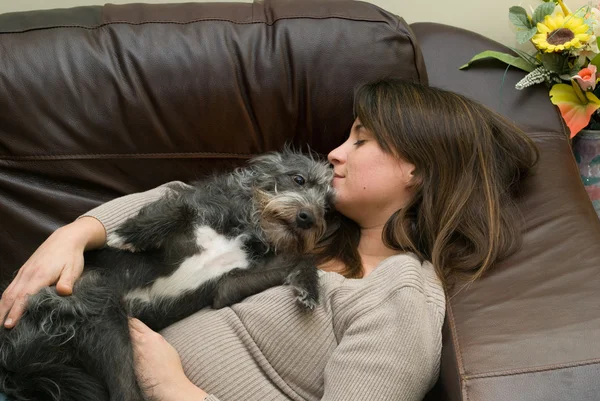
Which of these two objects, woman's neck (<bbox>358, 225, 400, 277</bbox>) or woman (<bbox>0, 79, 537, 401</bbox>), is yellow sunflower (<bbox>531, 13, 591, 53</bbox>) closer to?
woman (<bbox>0, 79, 537, 401</bbox>)

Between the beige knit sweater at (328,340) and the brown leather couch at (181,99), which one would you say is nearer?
the beige knit sweater at (328,340)

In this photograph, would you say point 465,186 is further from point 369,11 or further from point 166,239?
point 166,239

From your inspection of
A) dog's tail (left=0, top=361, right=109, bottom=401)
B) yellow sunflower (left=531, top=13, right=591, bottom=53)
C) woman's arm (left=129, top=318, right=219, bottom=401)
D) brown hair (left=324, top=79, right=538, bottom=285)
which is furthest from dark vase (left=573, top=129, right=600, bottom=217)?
dog's tail (left=0, top=361, right=109, bottom=401)

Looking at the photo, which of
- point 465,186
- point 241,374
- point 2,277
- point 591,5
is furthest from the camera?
point 591,5

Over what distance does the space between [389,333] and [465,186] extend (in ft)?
1.70

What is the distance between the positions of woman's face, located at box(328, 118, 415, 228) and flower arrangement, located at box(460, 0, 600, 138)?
58 cm

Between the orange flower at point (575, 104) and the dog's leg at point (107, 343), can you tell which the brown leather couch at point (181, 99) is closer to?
the orange flower at point (575, 104)

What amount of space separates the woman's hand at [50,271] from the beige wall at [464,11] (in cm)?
123

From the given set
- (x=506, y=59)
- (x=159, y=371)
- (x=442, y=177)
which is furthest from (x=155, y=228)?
(x=506, y=59)

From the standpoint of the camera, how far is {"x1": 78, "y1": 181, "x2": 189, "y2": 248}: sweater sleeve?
5.54 ft

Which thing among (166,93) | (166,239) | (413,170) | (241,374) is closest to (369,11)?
(413,170)

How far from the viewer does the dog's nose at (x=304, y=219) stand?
177cm

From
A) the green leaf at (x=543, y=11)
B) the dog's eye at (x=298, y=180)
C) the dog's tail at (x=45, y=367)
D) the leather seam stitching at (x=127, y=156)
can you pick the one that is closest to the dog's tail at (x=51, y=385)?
the dog's tail at (x=45, y=367)

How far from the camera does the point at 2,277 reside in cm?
192
